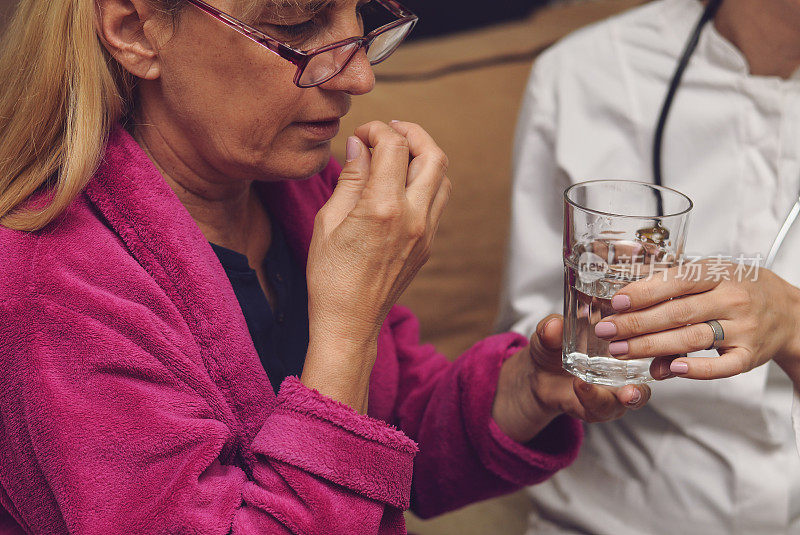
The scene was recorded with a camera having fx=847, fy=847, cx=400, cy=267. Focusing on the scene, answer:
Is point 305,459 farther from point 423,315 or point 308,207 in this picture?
point 423,315

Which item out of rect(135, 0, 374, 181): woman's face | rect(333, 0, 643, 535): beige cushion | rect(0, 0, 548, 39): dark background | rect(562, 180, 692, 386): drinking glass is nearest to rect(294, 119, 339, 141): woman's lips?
rect(135, 0, 374, 181): woman's face

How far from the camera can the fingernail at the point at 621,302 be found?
86 centimetres

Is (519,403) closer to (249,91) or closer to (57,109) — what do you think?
(249,91)

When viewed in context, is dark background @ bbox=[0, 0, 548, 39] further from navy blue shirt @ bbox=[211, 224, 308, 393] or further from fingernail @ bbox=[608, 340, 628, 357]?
fingernail @ bbox=[608, 340, 628, 357]

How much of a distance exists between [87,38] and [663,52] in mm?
874

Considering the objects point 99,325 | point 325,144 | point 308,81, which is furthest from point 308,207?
point 99,325

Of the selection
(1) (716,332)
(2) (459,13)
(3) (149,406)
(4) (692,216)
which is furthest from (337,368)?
(2) (459,13)

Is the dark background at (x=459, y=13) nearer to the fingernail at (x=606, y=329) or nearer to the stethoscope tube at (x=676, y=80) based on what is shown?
the stethoscope tube at (x=676, y=80)

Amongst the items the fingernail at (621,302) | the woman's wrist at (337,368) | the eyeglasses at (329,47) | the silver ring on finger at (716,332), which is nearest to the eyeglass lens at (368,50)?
the eyeglasses at (329,47)

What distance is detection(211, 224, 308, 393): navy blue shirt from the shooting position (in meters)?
1.06

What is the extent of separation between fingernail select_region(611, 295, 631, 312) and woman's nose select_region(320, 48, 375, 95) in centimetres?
36

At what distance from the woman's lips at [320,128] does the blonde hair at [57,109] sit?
21cm

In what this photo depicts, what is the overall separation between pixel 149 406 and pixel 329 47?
0.41 meters

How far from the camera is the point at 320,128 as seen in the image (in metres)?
0.99
